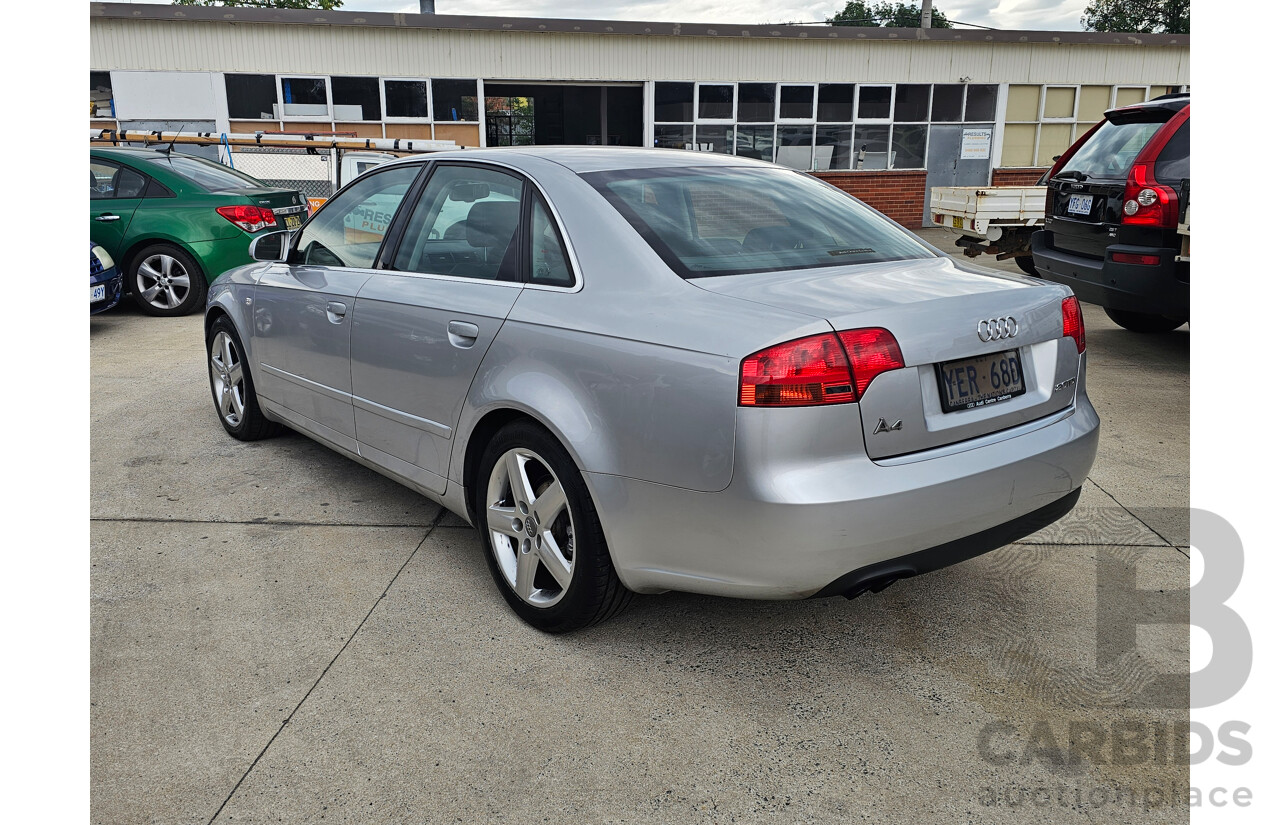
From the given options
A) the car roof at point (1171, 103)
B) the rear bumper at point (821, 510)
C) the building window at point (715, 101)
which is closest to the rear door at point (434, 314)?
the rear bumper at point (821, 510)

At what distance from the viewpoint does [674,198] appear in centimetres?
304

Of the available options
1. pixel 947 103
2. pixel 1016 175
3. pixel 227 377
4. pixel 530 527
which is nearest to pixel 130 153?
pixel 227 377

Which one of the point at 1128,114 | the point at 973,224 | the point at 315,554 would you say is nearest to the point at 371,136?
the point at 973,224

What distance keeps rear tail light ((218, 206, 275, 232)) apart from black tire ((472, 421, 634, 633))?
7.33m

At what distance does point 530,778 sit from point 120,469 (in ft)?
11.2

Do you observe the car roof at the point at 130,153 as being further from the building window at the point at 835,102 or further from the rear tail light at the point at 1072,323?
the building window at the point at 835,102

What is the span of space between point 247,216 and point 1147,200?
8.01 metres

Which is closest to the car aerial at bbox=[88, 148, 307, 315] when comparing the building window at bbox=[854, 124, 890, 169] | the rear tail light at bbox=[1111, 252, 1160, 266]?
the rear tail light at bbox=[1111, 252, 1160, 266]

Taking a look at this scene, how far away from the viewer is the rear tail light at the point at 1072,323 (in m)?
2.80

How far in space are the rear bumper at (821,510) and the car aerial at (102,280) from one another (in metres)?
7.42

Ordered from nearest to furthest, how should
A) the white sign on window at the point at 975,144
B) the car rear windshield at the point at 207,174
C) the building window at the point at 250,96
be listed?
the car rear windshield at the point at 207,174
the building window at the point at 250,96
the white sign on window at the point at 975,144

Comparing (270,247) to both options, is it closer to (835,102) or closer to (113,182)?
(113,182)

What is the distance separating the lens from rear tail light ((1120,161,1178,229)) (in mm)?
6094

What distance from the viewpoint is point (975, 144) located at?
19344 millimetres
